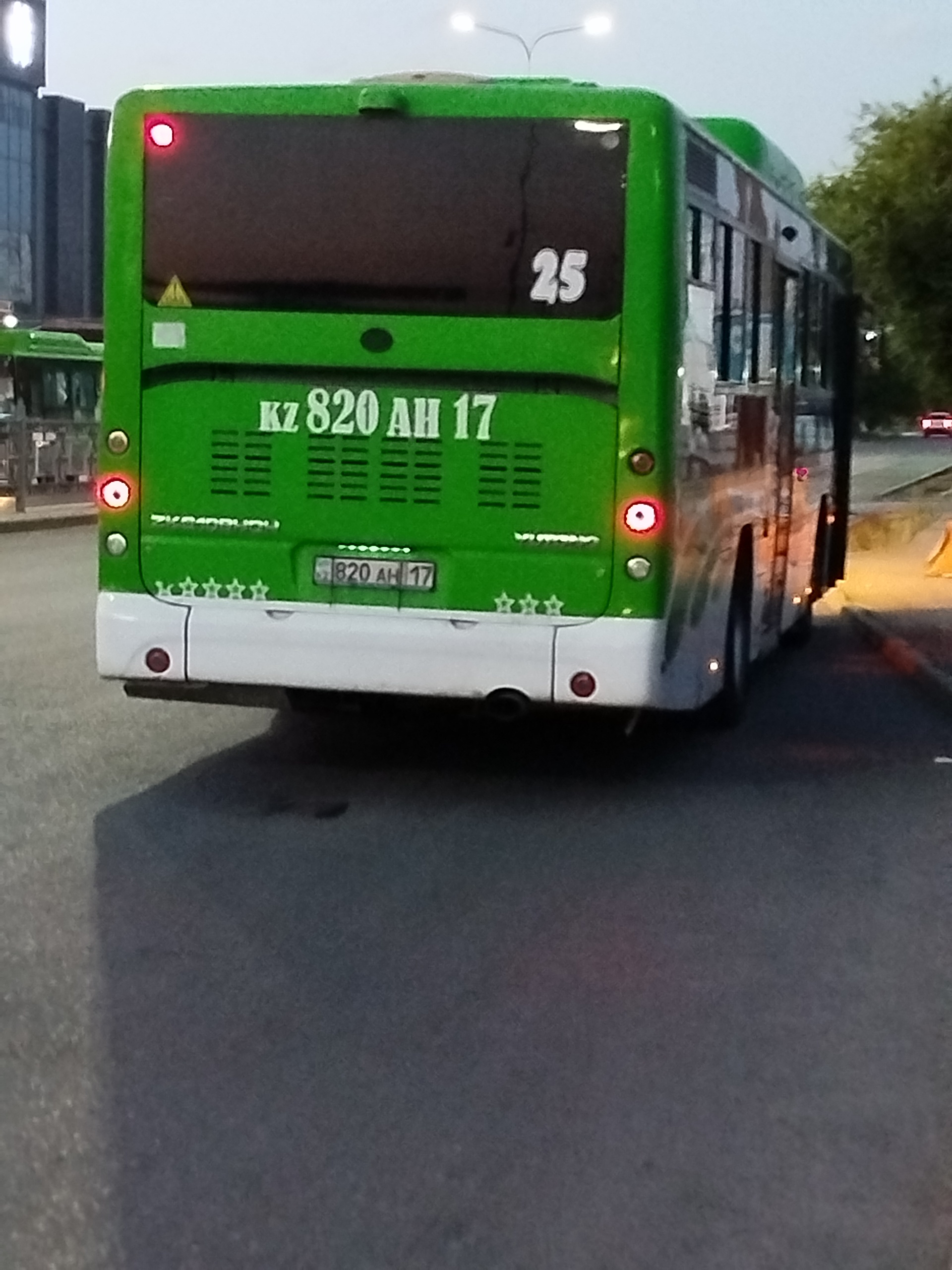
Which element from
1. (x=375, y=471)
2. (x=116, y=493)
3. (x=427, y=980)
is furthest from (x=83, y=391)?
(x=427, y=980)

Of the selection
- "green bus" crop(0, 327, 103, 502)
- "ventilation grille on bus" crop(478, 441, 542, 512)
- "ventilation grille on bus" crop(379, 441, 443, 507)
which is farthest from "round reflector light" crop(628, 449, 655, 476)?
"green bus" crop(0, 327, 103, 502)

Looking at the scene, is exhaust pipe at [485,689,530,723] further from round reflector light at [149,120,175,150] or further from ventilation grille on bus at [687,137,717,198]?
round reflector light at [149,120,175,150]

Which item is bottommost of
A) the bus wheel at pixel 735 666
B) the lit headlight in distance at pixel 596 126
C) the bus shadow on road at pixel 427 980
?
the bus shadow on road at pixel 427 980

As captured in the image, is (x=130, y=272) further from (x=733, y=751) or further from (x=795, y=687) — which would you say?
(x=795, y=687)

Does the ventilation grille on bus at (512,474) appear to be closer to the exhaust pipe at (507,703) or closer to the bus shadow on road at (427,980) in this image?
the exhaust pipe at (507,703)

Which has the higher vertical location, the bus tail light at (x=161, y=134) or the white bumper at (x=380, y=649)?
the bus tail light at (x=161, y=134)

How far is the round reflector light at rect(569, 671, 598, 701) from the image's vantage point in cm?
974

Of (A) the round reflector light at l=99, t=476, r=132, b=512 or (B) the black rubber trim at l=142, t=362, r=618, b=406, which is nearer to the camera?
(B) the black rubber trim at l=142, t=362, r=618, b=406

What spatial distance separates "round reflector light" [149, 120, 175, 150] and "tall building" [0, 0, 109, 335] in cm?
7359

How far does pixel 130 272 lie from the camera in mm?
9969

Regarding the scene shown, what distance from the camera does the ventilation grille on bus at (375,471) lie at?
32.4ft

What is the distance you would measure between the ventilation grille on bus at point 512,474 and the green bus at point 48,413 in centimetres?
2334

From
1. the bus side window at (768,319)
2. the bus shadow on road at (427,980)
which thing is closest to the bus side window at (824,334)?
the bus side window at (768,319)

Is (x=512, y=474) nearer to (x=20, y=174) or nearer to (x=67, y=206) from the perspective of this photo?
(x=20, y=174)
